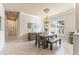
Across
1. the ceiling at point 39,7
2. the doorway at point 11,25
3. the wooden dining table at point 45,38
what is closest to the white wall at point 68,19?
the ceiling at point 39,7

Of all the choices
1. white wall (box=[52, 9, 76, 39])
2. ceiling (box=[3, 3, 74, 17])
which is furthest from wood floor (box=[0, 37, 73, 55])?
ceiling (box=[3, 3, 74, 17])

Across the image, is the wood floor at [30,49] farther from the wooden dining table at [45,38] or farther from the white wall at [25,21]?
the white wall at [25,21]

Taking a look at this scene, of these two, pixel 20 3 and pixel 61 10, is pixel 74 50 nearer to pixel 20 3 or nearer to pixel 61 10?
pixel 61 10

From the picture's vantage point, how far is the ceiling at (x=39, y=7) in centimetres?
300

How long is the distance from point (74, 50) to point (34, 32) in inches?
44.7

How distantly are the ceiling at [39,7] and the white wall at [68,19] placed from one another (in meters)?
0.10

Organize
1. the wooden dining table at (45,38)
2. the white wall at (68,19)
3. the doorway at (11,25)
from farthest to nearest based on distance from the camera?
the wooden dining table at (45,38) < the doorway at (11,25) < the white wall at (68,19)

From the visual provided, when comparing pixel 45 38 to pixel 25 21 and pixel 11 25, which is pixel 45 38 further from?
pixel 11 25

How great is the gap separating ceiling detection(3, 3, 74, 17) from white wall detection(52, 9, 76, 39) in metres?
0.10

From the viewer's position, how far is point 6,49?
3.09m

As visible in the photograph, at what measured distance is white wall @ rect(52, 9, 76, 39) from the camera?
9.73 ft

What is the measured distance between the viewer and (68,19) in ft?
10.00

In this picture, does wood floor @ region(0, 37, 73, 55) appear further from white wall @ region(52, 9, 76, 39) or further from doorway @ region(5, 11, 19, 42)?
white wall @ region(52, 9, 76, 39)

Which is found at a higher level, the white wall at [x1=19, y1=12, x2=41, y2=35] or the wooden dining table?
the white wall at [x1=19, y1=12, x2=41, y2=35]
